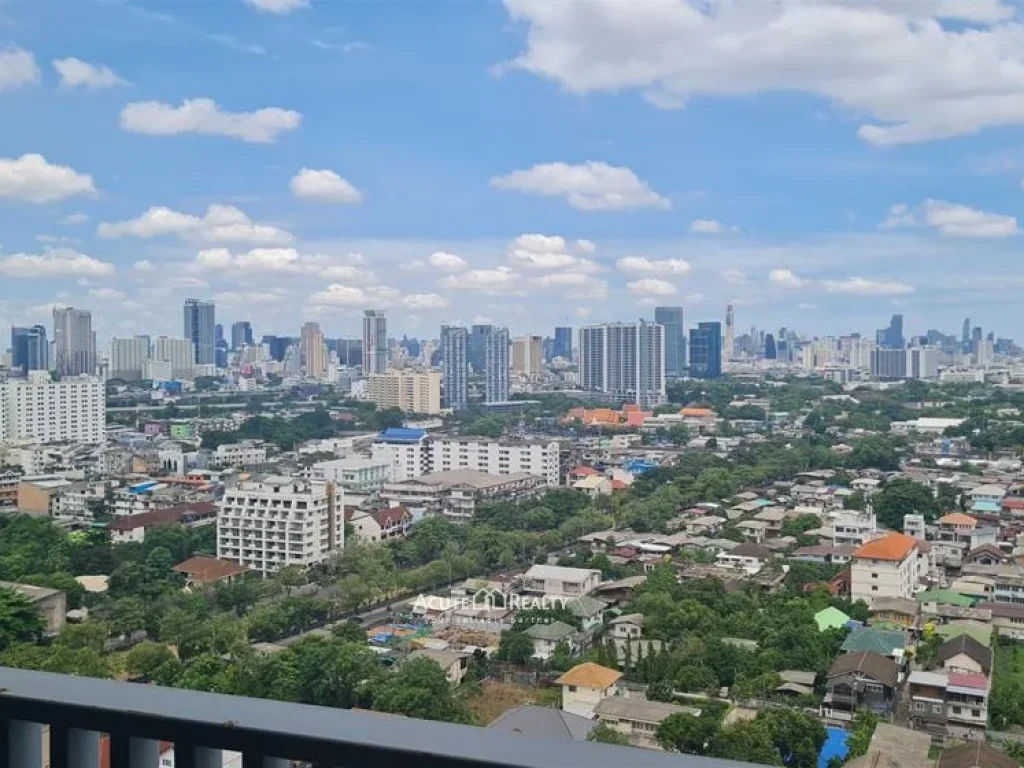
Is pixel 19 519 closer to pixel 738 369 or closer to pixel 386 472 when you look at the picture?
pixel 386 472

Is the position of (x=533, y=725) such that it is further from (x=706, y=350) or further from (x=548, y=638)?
(x=706, y=350)

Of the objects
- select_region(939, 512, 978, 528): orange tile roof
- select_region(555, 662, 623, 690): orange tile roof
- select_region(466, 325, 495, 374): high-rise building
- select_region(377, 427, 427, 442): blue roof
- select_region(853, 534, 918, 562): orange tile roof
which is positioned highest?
select_region(466, 325, 495, 374): high-rise building

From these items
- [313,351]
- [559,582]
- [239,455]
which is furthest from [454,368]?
[559,582]

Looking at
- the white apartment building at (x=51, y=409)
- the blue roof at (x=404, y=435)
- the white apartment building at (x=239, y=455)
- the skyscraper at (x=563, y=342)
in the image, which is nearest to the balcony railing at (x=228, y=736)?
the blue roof at (x=404, y=435)

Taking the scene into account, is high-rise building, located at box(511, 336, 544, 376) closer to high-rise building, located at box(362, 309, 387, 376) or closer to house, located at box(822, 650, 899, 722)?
high-rise building, located at box(362, 309, 387, 376)

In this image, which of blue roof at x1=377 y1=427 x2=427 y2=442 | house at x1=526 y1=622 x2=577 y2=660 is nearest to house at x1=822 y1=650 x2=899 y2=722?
house at x1=526 y1=622 x2=577 y2=660

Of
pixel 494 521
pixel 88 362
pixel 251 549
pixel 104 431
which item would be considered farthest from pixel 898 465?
pixel 88 362

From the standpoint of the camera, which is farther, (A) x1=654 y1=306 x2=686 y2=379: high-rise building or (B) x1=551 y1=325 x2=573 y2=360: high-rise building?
(B) x1=551 y1=325 x2=573 y2=360: high-rise building
